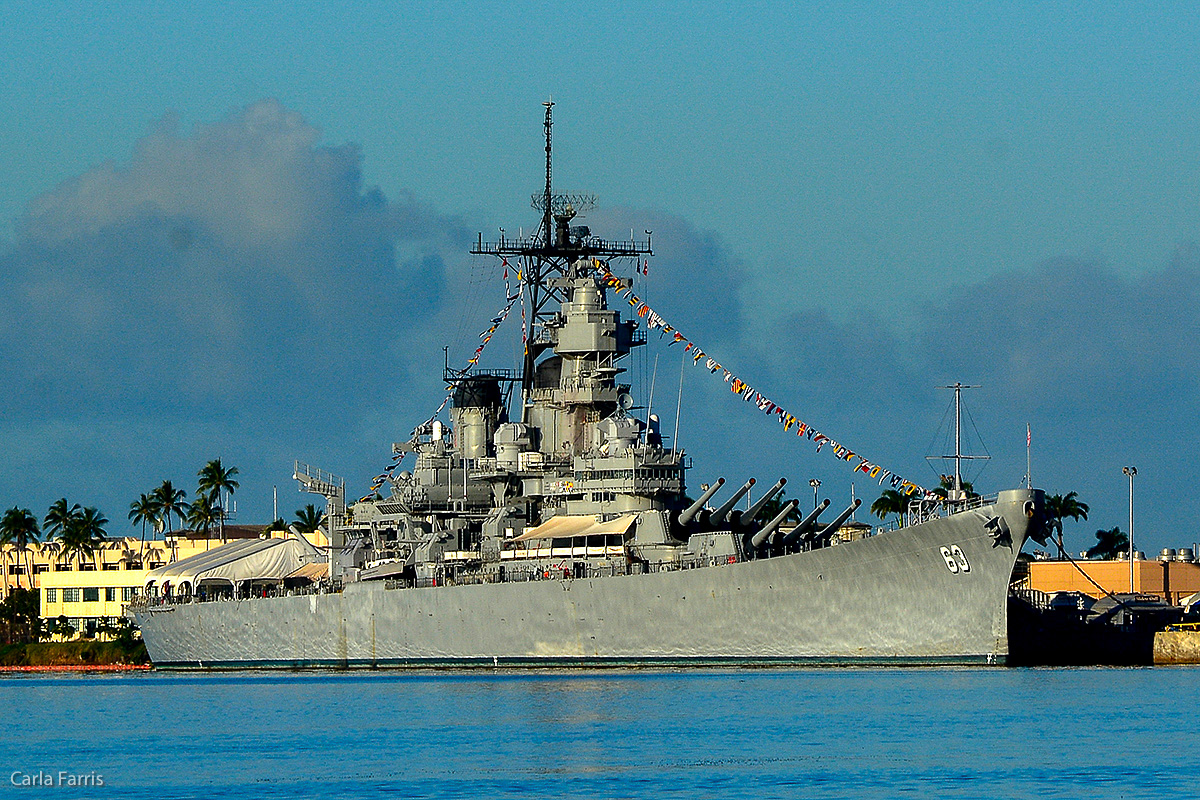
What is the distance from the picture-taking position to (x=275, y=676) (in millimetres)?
75312

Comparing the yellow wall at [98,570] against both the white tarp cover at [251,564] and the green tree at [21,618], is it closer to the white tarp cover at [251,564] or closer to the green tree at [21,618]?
the green tree at [21,618]

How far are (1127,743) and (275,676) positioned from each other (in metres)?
39.2

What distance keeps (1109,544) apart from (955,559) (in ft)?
193

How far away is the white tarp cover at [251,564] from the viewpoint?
3383 inches

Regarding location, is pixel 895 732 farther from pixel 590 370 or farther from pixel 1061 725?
pixel 590 370

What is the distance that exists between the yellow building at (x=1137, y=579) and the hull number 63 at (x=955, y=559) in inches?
975

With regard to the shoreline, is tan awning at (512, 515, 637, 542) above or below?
above

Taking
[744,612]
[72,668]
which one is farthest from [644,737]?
[72,668]

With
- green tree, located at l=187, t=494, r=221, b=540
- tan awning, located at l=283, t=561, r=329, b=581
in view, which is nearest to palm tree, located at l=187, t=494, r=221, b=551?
green tree, located at l=187, t=494, r=221, b=540

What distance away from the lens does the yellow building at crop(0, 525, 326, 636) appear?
384 feet

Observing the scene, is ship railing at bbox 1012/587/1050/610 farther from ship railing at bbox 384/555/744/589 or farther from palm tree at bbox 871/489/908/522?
palm tree at bbox 871/489/908/522

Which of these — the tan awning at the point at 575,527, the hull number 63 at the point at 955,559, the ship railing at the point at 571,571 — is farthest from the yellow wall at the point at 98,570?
the hull number 63 at the point at 955,559

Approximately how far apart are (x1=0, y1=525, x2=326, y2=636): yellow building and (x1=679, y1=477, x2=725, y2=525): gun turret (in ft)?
143

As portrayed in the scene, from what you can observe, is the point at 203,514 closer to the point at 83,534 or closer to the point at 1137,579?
the point at 83,534
